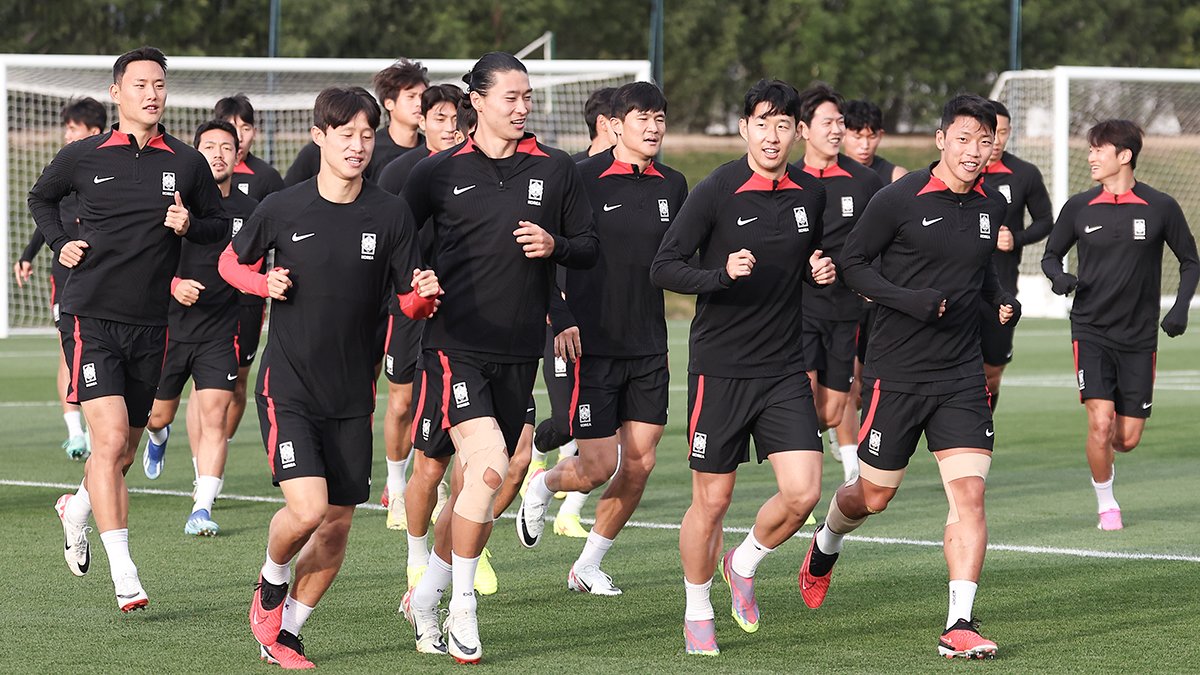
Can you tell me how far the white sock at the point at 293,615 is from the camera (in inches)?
269

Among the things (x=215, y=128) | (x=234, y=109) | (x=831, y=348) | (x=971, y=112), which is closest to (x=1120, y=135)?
(x=831, y=348)

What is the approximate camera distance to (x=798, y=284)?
745 cm

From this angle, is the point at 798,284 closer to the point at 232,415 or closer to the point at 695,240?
the point at 695,240

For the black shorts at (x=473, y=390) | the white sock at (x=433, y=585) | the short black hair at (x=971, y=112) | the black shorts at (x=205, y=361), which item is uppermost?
the short black hair at (x=971, y=112)

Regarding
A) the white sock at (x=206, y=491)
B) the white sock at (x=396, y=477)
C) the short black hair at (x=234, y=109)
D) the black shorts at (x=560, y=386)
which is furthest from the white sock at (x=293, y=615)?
the short black hair at (x=234, y=109)

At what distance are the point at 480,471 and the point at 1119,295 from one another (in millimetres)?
5034

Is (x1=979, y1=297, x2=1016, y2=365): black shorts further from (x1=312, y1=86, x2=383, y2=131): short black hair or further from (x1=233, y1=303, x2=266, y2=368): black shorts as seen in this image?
(x1=312, y1=86, x2=383, y2=131): short black hair

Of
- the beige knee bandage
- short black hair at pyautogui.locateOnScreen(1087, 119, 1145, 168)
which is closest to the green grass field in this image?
the beige knee bandage

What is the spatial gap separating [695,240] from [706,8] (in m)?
39.3

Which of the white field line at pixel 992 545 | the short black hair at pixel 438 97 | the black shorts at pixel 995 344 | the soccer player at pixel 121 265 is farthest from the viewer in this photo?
the black shorts at pixel 995 344

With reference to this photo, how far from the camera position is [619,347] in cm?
853

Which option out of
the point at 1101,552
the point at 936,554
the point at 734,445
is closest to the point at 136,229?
the point at 734,445

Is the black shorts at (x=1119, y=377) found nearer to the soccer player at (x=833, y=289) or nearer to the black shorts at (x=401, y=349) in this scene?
the soccer player at (x=833, y=289)

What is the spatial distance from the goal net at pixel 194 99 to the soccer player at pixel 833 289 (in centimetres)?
1169
